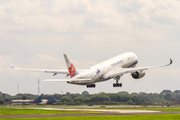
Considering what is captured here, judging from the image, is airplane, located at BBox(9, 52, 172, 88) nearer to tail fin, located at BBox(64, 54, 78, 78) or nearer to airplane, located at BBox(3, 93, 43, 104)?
tail fin, located at BBox(64, 54, 78, 78)

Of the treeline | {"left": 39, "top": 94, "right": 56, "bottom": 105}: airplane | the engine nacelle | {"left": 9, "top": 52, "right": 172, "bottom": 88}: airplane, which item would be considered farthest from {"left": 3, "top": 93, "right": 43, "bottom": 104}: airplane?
the engine nacelle

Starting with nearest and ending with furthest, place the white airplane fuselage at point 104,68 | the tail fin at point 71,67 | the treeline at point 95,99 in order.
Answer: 1. the tail fin at point 71,67
2. the white airplane fuselage at point 104,68
3. the treeline at point 95,99

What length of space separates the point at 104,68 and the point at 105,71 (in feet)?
2.75

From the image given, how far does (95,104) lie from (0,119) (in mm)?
89756

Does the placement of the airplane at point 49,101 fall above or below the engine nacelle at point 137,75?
below

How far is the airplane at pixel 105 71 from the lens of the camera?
259ft

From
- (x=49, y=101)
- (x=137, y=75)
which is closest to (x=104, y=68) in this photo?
(x=137, y=75)

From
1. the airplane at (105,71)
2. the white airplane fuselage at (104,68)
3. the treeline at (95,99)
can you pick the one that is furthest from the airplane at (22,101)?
the white airplane fuselage at (104,68)

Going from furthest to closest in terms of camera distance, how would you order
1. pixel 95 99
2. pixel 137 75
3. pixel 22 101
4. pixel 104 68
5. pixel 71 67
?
pixel 95 99 → pixel 22 101 → pixel 137 75 → pixel 104 68 → pixel 71 67

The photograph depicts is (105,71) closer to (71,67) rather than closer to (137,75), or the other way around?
(71,67)

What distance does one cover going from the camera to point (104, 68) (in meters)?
85.6

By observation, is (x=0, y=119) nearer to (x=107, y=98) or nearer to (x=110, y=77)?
(x=110, y=77)

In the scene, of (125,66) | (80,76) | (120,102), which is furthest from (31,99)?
(80,76)

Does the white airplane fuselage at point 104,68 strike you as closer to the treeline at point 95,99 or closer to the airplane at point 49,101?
the treeline at point 95,99
